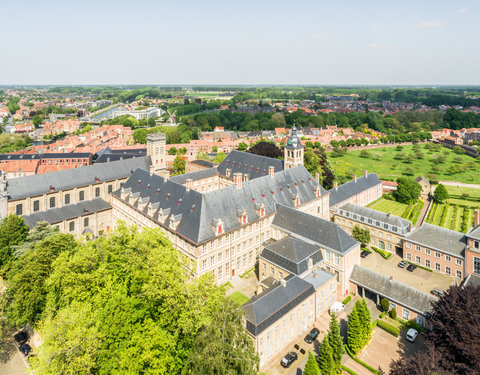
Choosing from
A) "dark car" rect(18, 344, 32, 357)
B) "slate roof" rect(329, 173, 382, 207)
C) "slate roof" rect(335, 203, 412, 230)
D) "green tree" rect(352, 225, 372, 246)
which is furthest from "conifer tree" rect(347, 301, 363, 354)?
"dark car" rect(18, 344, 32, 357)

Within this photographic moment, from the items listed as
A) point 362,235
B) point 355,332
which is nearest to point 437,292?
point 355,332

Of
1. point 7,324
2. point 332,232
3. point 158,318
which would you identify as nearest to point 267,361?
point 158,318

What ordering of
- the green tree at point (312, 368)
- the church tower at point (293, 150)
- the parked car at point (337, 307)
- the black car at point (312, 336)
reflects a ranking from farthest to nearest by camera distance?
the church tower at point (293, 150)
the parked car at point (337, 307)
the black car at point (312, 336)
the green tree at point (312, 368)

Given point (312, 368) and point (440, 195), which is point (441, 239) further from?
point (440, 195)

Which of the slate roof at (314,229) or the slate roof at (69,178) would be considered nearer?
the slate roof at (314,229)

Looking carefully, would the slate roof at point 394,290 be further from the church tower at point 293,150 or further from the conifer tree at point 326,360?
the church tower at point 293,150

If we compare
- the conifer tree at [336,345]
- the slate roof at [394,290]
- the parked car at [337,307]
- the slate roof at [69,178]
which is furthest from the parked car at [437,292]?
the slate roof at [69,178]

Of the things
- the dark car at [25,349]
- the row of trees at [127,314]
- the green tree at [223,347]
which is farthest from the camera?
the dark car at [25,349]

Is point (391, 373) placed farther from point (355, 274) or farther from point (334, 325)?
point (355, 274)
